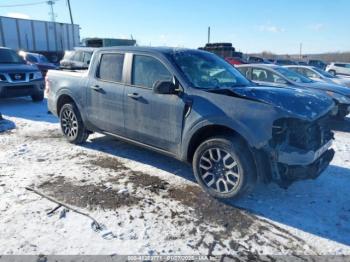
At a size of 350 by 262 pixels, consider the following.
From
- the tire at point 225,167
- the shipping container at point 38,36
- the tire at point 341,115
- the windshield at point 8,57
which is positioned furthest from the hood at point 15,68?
the shipping container at point 38,36

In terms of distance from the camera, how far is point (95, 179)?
4.42 m

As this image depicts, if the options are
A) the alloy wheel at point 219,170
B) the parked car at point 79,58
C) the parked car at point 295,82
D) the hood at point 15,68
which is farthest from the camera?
the parked car at point 79,58

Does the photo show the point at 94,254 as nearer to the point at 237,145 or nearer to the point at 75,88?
the point at 237,145

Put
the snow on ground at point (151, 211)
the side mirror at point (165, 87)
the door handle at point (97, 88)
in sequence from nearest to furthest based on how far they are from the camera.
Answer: the snow on ground at point (151, 211)
the side mirror at point (165, 87)
the door handle at point (97, 88)

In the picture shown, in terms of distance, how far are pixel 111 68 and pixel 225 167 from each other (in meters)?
2.51

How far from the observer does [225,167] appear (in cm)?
373

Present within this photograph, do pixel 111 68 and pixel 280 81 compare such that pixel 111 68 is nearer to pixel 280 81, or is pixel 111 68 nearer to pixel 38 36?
pixel 280 81

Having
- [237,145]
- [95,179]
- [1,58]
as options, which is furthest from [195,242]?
[1,58]

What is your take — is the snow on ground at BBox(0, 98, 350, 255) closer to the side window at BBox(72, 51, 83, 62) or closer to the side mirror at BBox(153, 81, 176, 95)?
the side mirror at BBox(153, 81, 176, 95)

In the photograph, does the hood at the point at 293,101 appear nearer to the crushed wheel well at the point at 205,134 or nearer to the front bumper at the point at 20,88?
the crushed wheel well at the point at 205,134

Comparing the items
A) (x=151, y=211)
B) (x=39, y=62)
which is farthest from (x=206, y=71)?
(x=39, y=62)

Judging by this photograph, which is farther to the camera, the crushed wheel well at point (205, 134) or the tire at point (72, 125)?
the tire at point (72, 125)

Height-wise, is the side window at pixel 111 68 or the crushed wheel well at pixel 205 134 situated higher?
the side window at pixel 111 68

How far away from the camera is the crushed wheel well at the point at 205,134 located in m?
3.72
